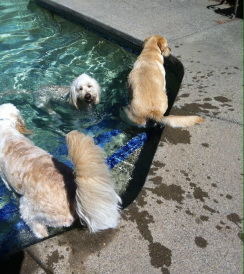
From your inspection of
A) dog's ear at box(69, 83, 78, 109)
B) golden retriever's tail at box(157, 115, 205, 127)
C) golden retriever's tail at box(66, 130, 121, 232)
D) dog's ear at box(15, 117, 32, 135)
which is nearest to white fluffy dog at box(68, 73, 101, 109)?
dog's ear at box(69, 83, 78, 109)

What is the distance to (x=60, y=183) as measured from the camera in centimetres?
230

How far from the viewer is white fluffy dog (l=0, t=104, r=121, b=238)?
187 cm

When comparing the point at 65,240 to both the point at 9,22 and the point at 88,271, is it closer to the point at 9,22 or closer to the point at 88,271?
the point at 88,271

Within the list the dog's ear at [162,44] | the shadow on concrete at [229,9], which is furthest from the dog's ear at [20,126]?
the shadow on concrete at [229,9]

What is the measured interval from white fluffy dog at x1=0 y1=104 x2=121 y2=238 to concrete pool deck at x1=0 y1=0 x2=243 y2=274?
0.71 feet

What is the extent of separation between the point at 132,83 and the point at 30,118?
177 centimetres

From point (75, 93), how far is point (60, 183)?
2.38 m

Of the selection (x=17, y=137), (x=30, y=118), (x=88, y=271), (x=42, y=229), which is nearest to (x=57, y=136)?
(x=30, y=118)

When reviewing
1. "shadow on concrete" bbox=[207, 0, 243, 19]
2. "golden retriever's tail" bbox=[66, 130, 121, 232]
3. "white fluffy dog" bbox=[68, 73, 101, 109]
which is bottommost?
"white fluffy dog" bbox=[68, 73, 101, 109]

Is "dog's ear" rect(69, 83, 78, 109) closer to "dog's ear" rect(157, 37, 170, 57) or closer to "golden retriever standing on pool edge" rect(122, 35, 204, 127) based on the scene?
"golden retriever standing on pool edge" rect(122, 35, 204, 127)

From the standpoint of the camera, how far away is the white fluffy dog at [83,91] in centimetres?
435

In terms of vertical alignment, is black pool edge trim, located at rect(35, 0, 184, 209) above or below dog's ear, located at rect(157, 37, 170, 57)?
below

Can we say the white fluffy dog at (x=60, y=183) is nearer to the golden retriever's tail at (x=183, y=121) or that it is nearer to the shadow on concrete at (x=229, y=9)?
the golden retriever's tail at (x=183, y=121)

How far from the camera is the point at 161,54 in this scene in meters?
4.89
